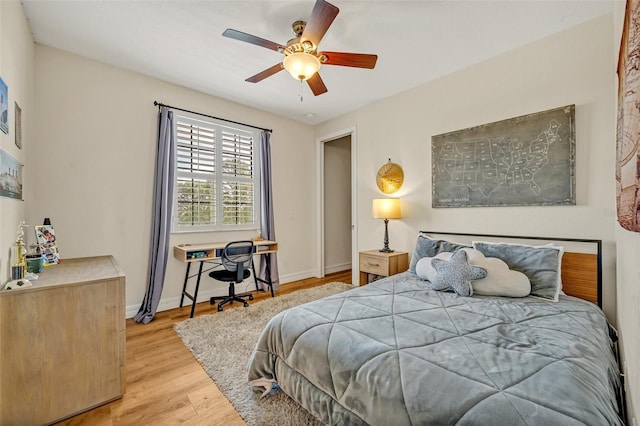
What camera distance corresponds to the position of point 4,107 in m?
1.61

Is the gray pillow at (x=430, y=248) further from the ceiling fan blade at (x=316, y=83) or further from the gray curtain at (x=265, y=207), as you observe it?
the gray curtain at (x=265, y=207)

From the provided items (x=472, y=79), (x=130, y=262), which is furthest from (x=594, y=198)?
(x=130, y=262)

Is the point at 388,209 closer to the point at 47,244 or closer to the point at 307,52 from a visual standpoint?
the point at 307,52

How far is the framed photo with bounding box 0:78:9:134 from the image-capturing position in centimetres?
156

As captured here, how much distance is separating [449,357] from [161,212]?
10.4 feet

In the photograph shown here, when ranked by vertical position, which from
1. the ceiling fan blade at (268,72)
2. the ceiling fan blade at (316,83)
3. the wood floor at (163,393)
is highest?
the ceiling fan blade at (268,72)

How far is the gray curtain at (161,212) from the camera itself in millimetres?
3082

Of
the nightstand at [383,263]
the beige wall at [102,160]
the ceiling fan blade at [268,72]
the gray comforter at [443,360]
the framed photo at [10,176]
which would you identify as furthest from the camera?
the nightstand at [383,263]

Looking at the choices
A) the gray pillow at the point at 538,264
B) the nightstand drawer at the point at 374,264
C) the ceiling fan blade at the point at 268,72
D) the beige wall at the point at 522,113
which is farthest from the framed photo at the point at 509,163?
the ceiling fan blade at the point at 268,72

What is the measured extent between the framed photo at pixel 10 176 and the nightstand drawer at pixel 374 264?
10.4 ft

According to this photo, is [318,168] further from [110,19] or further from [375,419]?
[375,419]

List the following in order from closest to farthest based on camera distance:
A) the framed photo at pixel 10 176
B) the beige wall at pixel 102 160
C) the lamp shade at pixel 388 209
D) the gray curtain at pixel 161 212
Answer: the framed photo at pixel 10 176 → the beige wall at pixel 102 160 → the gray curtain at pixel 161 212 → the lamp shade at pixel 388 209

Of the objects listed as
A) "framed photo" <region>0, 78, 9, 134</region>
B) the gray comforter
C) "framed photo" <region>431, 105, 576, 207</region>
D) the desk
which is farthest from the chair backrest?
"framed photo" <region>431, 105, 576, 207</region>

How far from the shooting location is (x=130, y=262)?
3.09m
